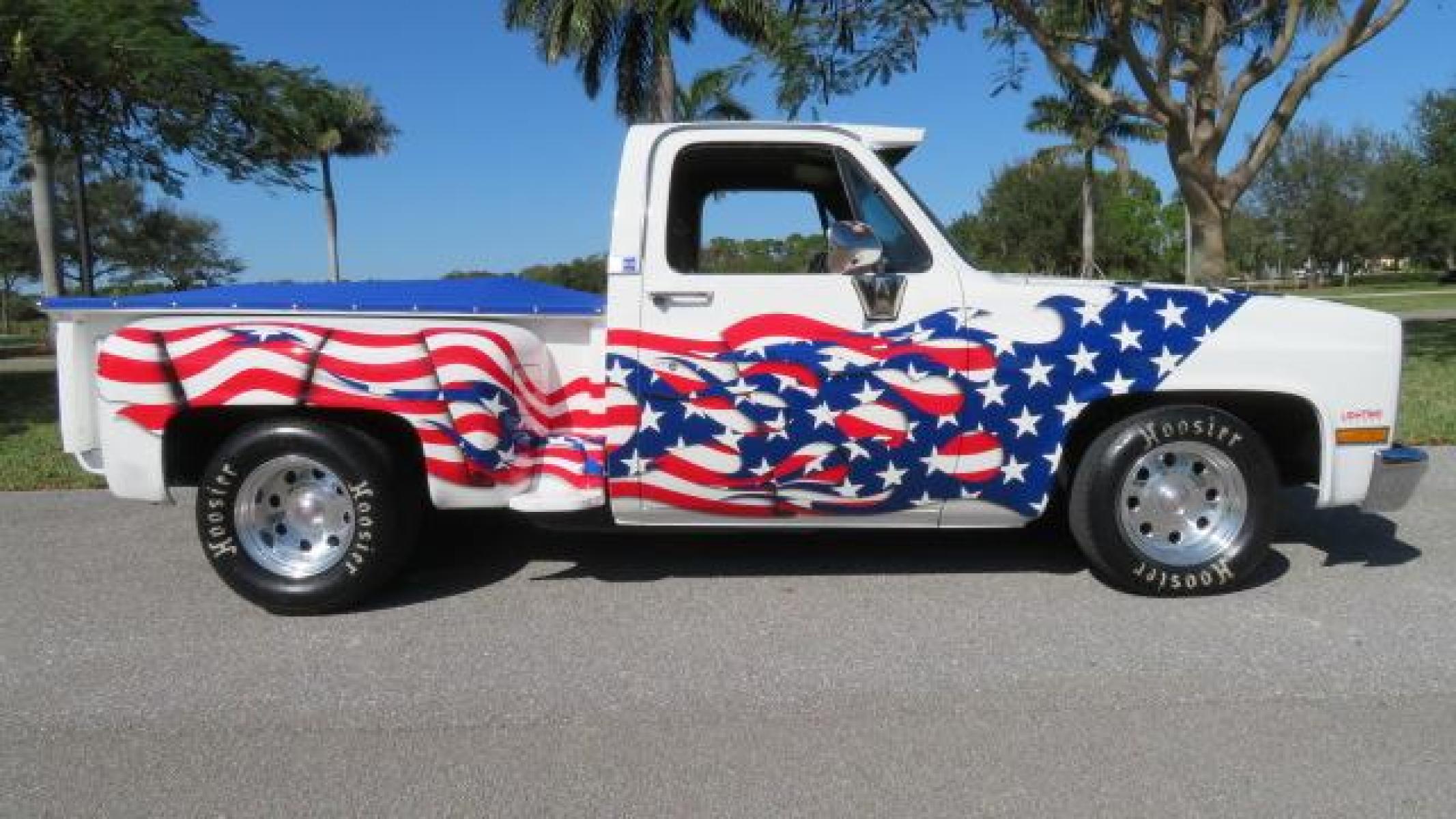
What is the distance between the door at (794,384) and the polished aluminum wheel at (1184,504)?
0.80m

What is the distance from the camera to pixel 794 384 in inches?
151

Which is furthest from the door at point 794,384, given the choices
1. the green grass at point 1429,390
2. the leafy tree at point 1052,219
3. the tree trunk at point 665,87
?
the leafy tree at point 1052,219

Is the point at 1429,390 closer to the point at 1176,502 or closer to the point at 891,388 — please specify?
the point at 1176,502

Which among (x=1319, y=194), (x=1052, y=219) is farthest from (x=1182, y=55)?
(x=1319, y=194)

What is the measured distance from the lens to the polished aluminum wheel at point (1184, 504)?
3.99 m

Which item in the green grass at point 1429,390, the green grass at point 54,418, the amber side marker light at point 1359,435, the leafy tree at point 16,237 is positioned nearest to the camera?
the amber side marker light at point 1359,435

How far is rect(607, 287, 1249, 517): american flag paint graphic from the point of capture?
3828 millimetres

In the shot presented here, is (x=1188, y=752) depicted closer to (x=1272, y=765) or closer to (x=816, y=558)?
(x=1272, y=765)

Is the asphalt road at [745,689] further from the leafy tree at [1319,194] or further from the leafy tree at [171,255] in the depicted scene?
the leafy tree at [1319,194]

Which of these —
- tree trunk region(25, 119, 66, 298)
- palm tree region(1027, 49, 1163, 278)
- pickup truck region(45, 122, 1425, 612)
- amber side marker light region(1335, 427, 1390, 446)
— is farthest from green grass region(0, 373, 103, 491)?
palm tree region(1027, 49, 1163, 278)

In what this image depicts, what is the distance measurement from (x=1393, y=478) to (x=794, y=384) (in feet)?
8.20

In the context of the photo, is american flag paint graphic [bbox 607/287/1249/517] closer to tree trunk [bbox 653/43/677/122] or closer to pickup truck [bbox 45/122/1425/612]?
pickup truck [bbox 45/122/1425/612]

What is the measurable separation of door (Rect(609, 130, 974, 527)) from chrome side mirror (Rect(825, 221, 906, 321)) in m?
0.03

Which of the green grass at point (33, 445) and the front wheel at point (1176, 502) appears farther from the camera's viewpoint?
the green grass at point (33, 445)
